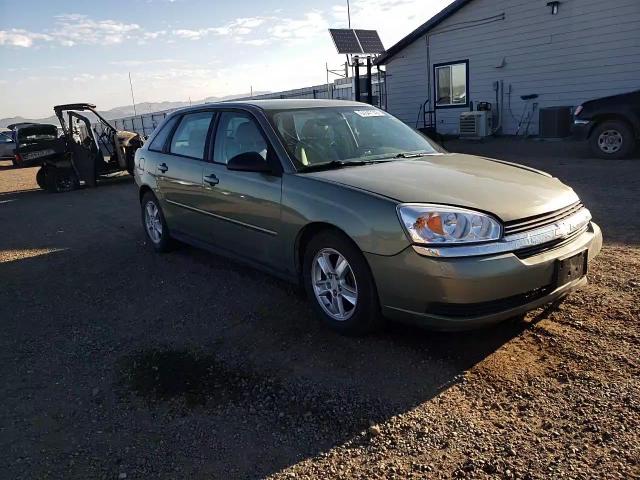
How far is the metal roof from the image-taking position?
52.1 ft

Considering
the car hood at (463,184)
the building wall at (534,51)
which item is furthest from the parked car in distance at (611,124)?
the car hood at (463,184)

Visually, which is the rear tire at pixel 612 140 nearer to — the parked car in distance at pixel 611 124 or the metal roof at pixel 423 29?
the parked car in distance at pixel 611 124

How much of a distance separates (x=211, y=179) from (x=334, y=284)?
1750 millimetres

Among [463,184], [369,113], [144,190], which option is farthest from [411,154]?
[144,190]

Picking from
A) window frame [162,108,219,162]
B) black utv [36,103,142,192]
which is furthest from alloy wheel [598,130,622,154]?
black utv [36,103,142,192]

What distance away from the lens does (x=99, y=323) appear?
4285 mm

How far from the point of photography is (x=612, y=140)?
10.7m

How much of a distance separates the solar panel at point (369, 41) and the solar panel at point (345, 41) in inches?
10.0

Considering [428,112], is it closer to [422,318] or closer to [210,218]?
[210,218]

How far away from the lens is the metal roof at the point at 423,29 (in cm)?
1587

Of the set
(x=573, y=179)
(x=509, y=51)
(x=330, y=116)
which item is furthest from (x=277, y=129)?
(x=509, y=51)

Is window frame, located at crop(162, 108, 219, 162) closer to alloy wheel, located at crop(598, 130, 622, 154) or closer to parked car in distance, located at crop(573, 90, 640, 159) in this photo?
parked car in distance, located at crop(573, 90, 640, 159)

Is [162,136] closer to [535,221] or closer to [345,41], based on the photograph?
[535,221]

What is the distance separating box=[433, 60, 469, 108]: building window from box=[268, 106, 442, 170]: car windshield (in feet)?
41.6
